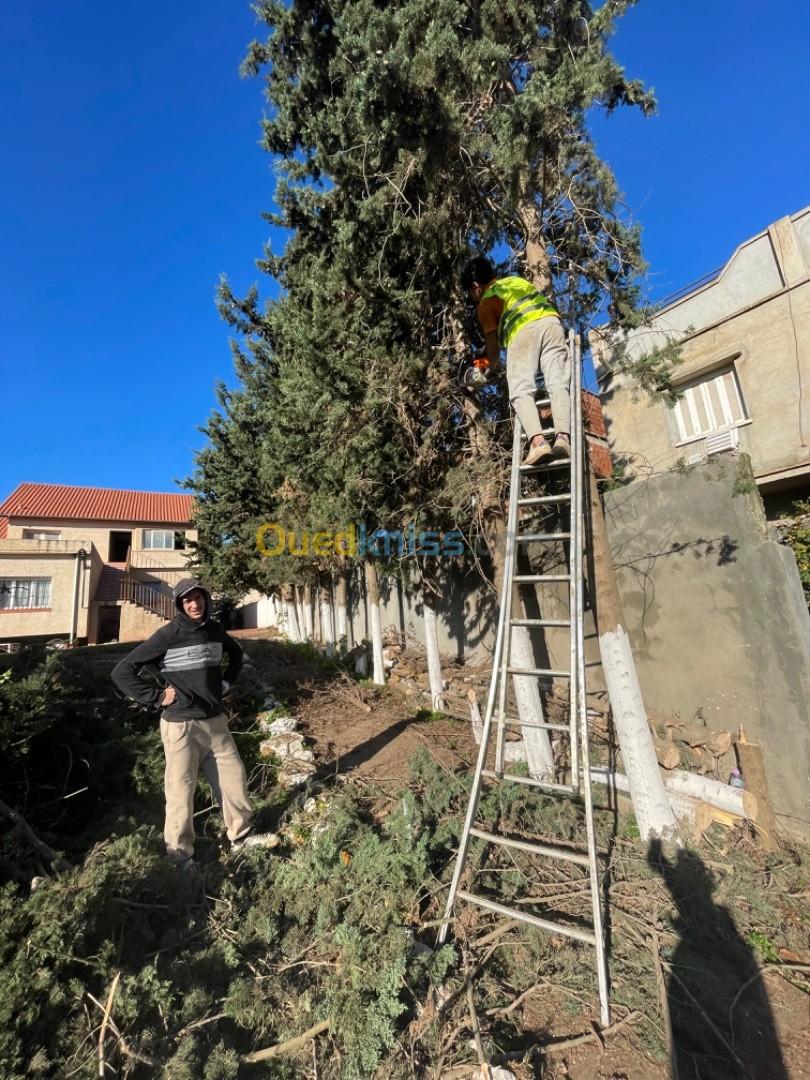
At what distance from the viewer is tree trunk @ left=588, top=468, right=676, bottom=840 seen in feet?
11.6

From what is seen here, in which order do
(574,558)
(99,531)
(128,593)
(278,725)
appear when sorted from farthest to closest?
(99,531) → (128,593) → (278,725) → (574,558)

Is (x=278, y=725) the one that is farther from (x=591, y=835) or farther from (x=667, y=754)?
(x=591, y=835)

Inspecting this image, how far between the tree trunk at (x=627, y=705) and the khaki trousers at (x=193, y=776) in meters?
3.06

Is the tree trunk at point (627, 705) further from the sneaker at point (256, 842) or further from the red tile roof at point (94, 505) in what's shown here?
the red tile roof at point (94, 505)

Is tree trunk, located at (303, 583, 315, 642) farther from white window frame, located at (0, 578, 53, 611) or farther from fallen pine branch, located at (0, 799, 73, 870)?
Result: white window frame, located at (0, 578, 53, 611)

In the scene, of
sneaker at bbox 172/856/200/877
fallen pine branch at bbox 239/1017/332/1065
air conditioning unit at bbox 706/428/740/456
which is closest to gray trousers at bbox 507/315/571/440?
fallen pine branch at bbox 239/1017/332/1065

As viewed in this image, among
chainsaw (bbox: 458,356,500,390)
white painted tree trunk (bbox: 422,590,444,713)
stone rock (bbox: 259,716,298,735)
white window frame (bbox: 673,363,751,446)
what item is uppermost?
white window frame (bbox: 673,363,751,446)

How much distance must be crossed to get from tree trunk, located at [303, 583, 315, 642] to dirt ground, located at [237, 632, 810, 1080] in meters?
2.47

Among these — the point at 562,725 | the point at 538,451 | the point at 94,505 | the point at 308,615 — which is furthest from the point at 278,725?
the point at 94,505

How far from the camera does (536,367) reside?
387 centimetres

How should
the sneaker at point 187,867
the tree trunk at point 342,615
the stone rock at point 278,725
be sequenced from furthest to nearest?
the tree trunk at point 342,615
the stone rock at point 278,725
the sneaker at point 187,867

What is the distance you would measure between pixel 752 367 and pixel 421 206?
28.2 feet

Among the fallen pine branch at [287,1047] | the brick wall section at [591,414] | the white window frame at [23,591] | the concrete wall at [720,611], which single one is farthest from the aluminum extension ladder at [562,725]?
the white window frame at [23,591]

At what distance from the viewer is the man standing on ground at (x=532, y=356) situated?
3.71m
